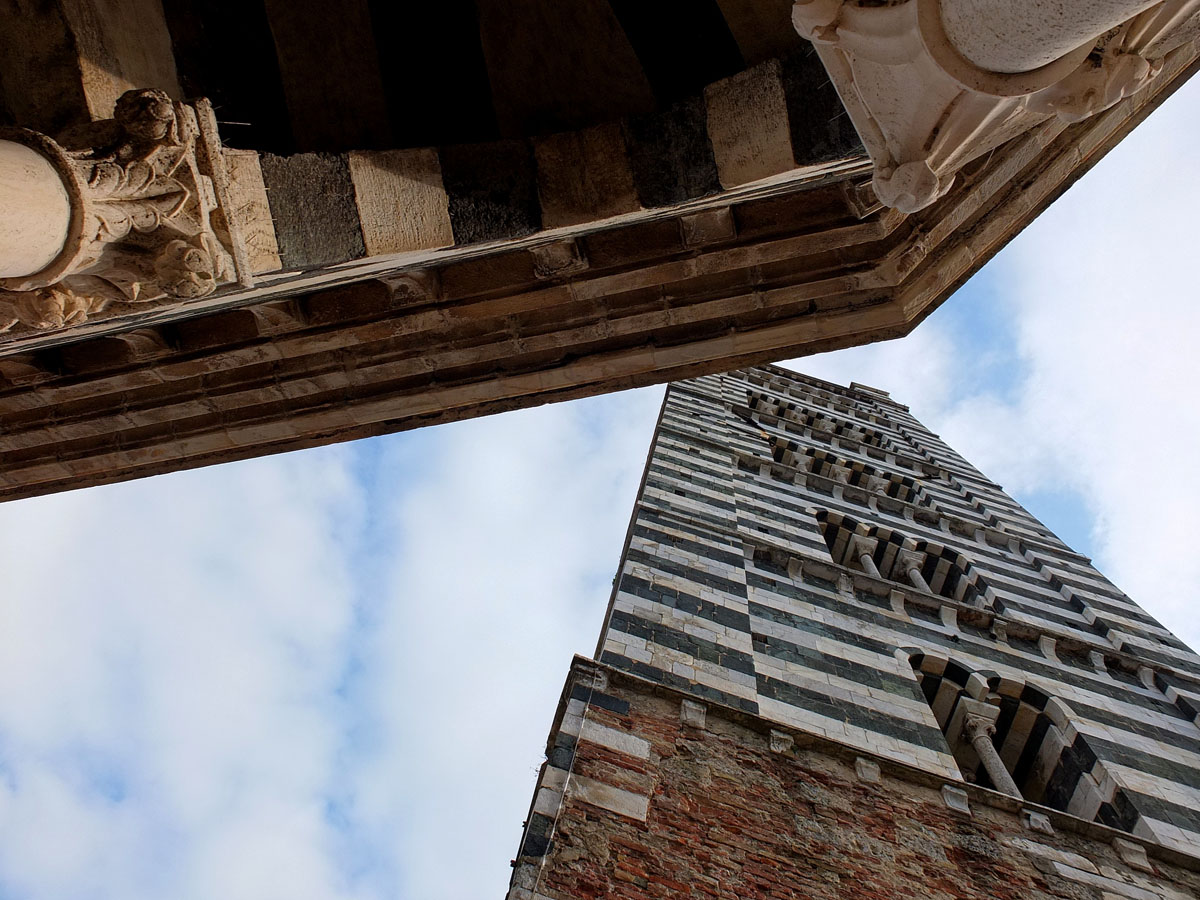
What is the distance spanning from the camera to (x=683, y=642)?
8.87 m

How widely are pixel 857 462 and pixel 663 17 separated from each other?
17.9 metres

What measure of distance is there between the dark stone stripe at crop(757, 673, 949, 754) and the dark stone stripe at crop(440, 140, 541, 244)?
5877mm

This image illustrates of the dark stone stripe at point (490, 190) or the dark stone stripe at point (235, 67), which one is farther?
the dark stone stripe at point (235, 67)

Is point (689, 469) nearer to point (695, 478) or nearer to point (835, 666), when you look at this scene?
point (695, 478)

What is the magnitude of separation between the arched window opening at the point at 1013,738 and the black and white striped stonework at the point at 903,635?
24 mm

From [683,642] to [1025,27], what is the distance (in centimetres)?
734

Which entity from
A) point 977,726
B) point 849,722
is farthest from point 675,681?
point 977,726

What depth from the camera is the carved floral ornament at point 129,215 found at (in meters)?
3.15

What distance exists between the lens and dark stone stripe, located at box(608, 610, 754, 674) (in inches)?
342

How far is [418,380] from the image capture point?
6.40 meters

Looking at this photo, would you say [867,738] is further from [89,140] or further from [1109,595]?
[1109,595]

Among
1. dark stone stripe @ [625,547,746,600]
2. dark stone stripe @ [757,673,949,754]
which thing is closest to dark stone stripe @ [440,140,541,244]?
dark stone stripe @ [757,673,949,754]

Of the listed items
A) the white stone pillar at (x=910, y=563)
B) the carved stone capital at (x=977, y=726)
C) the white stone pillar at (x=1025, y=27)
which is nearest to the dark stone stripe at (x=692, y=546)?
the carved stone capital at (x=977, y=726)

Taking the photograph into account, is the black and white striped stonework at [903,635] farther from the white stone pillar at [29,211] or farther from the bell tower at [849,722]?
the white stone pillar at [29,211]
